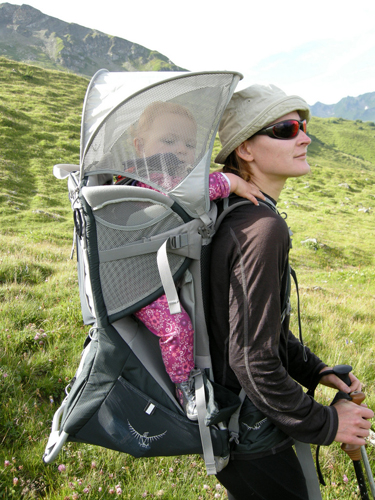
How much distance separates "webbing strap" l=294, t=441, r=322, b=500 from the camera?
87.2 inches

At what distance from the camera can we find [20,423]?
3.24 meters

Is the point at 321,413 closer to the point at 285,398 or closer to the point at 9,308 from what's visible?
the point at 285,398

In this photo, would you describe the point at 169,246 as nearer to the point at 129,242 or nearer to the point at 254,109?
the point at 129,242

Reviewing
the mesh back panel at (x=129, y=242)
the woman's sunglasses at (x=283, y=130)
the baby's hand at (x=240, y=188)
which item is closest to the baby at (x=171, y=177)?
the baby's hand at (x=240, y=188)

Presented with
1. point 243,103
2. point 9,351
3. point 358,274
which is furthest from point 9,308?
point 358,274

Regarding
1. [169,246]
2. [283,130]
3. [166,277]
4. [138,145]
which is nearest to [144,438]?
[166,277]

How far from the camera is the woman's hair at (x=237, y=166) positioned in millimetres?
2486

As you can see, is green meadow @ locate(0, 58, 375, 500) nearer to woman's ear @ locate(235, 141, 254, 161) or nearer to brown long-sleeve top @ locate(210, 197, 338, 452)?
brown long-sleeve top @ locate(210, 197, 338, 452)

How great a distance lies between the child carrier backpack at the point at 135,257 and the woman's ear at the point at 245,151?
472mm

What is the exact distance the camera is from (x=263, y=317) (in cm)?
183

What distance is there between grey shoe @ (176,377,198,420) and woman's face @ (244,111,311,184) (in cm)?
140

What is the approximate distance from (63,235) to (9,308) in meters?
9.66

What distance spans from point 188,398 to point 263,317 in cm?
67

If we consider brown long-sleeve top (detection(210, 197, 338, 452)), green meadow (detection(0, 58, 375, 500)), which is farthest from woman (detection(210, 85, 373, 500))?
green meadow (detection(0, 58, 375, 500))
